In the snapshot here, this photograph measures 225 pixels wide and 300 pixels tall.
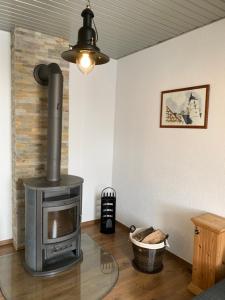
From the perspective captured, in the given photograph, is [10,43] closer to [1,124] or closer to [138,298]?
[1,124]

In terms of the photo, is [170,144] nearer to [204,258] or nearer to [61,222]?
[204,258]

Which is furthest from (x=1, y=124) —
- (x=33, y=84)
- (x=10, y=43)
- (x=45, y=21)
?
(x=45, y=21)

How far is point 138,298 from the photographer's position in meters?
2.05

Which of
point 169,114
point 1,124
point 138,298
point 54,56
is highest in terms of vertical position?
point 54,56

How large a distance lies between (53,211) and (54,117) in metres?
0.94

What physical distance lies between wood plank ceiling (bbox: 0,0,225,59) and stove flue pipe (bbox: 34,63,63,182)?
466 millimetres

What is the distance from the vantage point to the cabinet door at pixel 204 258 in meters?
2.00

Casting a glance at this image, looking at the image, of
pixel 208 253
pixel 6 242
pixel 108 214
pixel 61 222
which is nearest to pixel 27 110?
pixel 61 222

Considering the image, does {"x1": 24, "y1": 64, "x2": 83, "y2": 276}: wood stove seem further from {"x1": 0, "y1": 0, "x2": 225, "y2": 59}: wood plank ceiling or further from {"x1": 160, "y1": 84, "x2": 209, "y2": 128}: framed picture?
{"x1": 160, "y1": 84, "x2": 209, "y2": 128}: framed picture

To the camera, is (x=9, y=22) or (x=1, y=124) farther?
(x=1, y=124)

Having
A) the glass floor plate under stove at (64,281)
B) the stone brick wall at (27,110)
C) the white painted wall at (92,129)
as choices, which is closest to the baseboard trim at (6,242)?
the stone brick wall at (27,110)

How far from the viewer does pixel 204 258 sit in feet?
6.81

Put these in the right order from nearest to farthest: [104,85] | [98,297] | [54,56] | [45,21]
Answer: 1. [98,297]
2. [45,21]
3. [54,56]
4. [104,85]

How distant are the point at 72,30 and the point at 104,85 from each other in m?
Answer: 1.01
